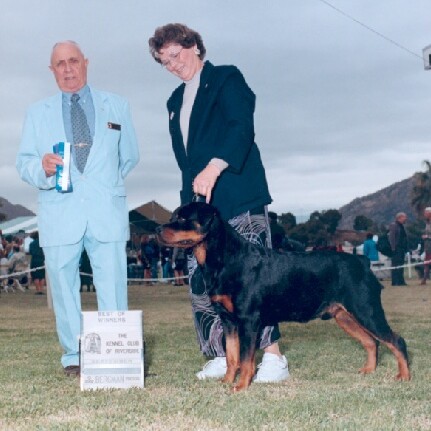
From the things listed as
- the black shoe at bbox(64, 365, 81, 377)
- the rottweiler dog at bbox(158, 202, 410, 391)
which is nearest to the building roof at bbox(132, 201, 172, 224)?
the black shoe at bbox(64, 365, 81, 377)

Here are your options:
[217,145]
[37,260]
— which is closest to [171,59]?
[217,145]

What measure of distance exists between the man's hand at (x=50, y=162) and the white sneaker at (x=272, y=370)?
161 cm

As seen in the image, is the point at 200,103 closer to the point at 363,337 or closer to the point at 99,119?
the point at 99,119

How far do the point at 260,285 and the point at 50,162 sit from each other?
131 centimetres

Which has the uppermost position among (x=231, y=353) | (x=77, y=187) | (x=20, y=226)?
(x=20, y=226)

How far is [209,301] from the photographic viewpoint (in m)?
4.30

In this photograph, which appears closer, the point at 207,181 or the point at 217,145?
the point at 207,181

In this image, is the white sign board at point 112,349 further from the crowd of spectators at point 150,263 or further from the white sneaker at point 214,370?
the crowd of spectators at point 150,263

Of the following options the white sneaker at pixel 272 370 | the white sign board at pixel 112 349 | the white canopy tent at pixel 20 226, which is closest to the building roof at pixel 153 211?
the white canopy tent at pixel 20 226

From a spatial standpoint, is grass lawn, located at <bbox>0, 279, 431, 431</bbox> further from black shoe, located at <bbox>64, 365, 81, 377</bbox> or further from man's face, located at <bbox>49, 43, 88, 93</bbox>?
man's face, located at <bbox>49, 43, 88, 93</bbox>

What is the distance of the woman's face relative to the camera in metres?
4.08

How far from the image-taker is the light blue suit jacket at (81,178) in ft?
13.8

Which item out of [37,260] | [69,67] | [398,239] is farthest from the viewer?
[398,239]

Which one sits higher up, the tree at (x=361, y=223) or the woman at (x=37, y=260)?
the tree at (x=361, y=223)
